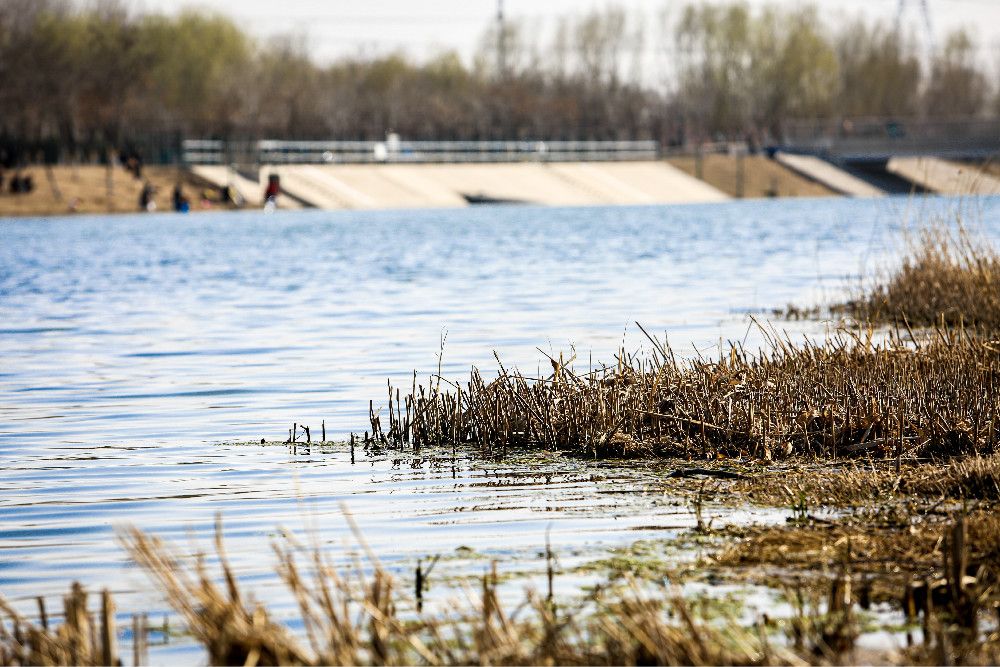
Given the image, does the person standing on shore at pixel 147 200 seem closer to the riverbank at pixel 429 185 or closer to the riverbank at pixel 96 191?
the riverbank at pixel 96 191

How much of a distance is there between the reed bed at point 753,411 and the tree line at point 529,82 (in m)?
82.4

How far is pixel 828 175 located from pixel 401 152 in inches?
1021

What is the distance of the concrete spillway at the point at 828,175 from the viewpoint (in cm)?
9919

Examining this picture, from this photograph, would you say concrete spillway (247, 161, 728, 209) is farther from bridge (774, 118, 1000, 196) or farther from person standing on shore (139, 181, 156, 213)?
bridge (774, 118, 1000, 196)

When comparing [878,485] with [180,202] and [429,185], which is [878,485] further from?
[429,185]

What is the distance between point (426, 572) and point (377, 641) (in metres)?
1.85

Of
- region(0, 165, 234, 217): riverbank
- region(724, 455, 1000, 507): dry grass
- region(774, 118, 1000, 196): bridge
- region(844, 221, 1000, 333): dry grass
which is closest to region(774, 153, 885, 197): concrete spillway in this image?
region(774, 118, 1000, 196): bridge

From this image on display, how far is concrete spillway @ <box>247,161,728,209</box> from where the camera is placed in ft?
263

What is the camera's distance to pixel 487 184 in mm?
88000

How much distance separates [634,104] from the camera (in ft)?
428

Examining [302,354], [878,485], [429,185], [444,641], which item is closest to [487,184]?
[429,185]

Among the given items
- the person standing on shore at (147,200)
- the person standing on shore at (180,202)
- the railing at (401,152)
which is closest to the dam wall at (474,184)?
the railing at (401,152)

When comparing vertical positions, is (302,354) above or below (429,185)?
below

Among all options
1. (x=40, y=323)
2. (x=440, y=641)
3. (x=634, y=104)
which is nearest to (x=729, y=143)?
(x=634, y=104)
